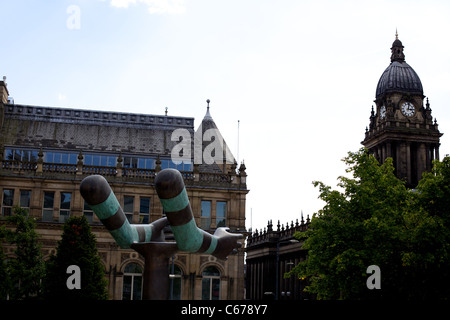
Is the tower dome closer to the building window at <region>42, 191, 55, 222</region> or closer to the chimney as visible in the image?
the chimney

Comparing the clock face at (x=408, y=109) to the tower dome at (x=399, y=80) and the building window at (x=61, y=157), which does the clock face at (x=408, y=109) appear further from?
the building window at (x=61, y=157)

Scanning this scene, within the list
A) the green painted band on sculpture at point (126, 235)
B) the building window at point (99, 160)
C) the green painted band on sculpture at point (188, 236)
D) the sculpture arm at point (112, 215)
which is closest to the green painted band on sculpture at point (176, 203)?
the green painted band on sculpture at point (188, 236)

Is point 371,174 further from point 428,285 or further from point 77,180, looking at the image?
point 77,180

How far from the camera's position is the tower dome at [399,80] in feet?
331

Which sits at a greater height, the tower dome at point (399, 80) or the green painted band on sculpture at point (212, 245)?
the tower dome at point (399, 80)

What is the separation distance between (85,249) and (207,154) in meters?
25.5

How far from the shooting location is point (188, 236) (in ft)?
51.6

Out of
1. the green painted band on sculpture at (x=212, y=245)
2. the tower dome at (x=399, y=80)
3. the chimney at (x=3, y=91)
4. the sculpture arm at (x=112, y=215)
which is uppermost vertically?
the tower dome at (x=399, y=80)

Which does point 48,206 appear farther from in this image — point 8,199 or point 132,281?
point 132,281

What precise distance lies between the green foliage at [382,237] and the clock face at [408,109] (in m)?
60.7

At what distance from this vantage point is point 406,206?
1622 inches

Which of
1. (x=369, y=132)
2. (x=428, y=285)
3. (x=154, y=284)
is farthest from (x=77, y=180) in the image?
(x=369, y=132)

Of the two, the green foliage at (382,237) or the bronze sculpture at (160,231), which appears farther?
the green foliage at (382,237)

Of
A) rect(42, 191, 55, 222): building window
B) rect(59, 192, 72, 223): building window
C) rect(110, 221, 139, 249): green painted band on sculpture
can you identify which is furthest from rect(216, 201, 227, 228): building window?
rect(110, 221, 139, 249): green painted band on sculpture
